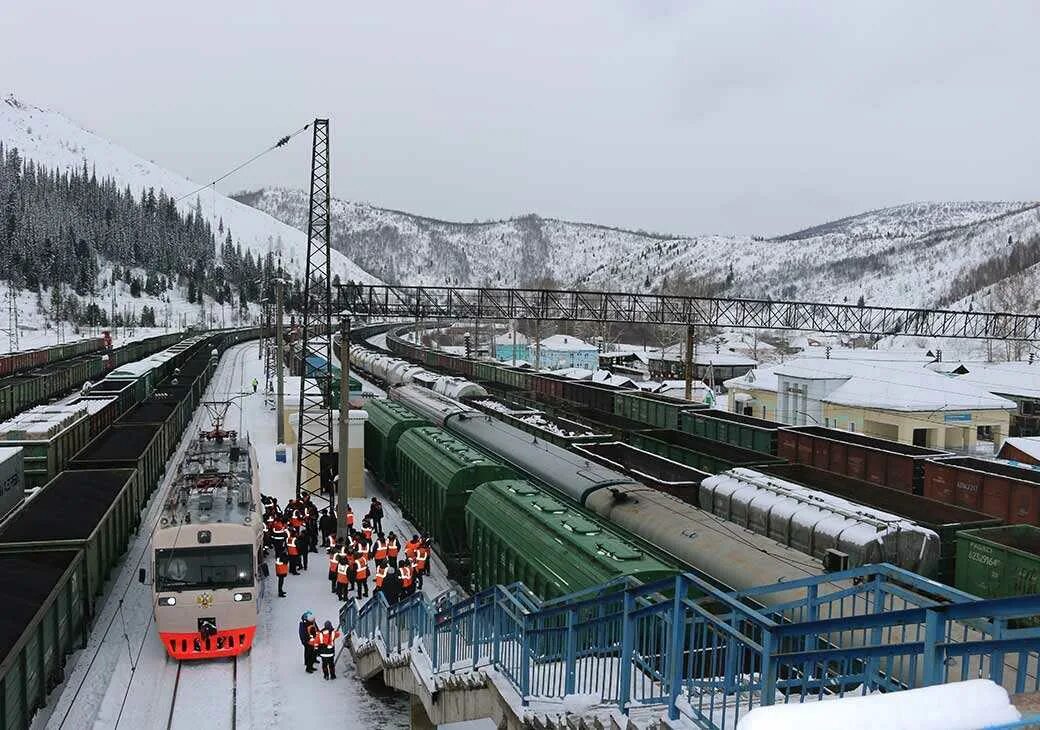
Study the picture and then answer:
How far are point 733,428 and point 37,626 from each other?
23.3 m

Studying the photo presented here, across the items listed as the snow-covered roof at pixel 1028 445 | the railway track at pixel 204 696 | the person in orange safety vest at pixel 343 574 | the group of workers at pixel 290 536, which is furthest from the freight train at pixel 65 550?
the snow-covered roof at pixel 1028 445

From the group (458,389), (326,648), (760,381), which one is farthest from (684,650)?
(760,381)

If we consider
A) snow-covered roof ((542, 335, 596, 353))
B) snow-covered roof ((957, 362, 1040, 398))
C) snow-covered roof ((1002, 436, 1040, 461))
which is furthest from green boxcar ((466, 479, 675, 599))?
snow-covered roof ((542, 335, 596, 353))

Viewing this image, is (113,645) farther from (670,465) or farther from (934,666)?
(934,666)

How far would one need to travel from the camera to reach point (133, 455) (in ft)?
77.6

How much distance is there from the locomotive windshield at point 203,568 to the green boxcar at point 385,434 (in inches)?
461

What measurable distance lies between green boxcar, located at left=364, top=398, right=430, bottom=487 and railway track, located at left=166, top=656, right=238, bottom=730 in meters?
12.2

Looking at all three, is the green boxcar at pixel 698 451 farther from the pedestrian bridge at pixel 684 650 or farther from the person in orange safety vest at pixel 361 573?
the pedestrian bridge at pixel 684 650

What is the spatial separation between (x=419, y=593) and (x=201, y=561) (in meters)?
4.59

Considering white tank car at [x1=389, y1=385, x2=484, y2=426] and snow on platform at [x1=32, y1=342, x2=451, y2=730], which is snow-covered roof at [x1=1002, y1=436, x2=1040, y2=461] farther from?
snow on platform at [x1=32, y1=342, x2=451, y2=730]

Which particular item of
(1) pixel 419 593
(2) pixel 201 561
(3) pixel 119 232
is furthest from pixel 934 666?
(3) pixel 119 232

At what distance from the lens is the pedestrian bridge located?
14.4 ft

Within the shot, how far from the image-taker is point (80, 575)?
14.3 m

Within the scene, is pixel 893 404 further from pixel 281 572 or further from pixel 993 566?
pixel 281 572
